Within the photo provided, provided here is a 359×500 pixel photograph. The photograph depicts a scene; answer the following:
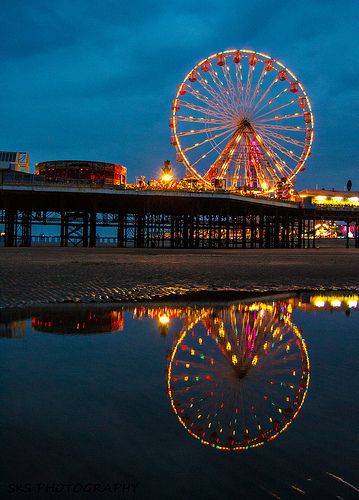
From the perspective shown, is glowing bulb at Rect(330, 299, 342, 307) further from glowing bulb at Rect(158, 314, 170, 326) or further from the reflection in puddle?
glowing bulb at Rect(158, 314, 170, 326)

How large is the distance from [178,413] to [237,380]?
0.88 meters

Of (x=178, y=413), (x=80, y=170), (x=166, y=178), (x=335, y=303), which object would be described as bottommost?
(x=178, y=413)

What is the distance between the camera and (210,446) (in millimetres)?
2627

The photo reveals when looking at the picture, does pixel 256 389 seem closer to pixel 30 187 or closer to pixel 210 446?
pixel 210 446

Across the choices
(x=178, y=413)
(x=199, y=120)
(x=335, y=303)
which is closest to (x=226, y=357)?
(x=178, y=413)

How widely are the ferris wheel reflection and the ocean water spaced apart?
1 cm

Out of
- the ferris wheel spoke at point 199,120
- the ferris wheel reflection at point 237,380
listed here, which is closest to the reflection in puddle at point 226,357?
the ferris wheel reflection at point 237,380

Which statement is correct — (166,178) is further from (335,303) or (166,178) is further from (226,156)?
(335,303)

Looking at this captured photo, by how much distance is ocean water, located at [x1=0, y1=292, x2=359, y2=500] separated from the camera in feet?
7.40

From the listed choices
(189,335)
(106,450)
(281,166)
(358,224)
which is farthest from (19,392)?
(358,224)

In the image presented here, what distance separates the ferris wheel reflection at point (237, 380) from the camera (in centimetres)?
287

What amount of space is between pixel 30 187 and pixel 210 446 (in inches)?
1953

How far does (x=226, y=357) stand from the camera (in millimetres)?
4672

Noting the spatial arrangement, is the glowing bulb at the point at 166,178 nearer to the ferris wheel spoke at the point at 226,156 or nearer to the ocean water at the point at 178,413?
the ferris wheel spoke at the point at 226,156
